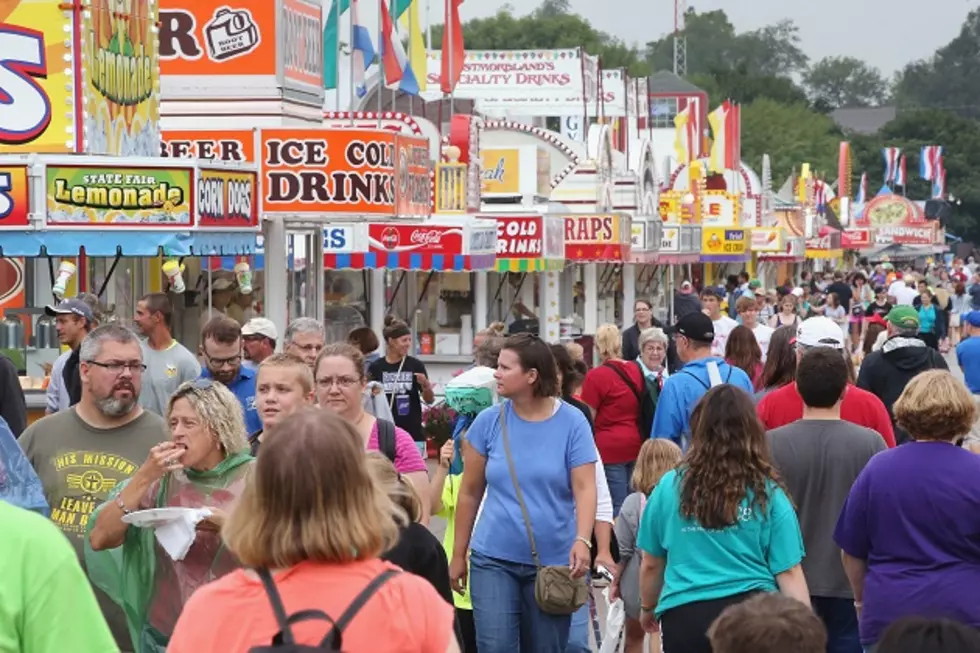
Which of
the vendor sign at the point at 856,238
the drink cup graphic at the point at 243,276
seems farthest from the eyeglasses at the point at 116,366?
the vendor sign at the point at 856,238

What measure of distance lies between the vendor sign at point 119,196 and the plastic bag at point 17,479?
7342mm

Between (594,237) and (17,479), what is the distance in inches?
934

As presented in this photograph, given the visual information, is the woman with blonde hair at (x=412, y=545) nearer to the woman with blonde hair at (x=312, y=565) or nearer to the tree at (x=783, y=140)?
the woman with blonde hair at (x=312, y=565)

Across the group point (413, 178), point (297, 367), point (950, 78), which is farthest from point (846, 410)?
point (950, 78)

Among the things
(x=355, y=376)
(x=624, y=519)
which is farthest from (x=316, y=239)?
(x=355, y=376)

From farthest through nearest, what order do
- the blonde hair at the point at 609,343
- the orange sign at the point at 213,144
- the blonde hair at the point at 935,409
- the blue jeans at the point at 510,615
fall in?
1. the orange sign at the point at 213,144
2. the blonde hair at the point at 609,343
3. the blue jeans at the point at 510,615
4. the blonde hair at the point at 935,409

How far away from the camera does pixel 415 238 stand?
71.8 feet

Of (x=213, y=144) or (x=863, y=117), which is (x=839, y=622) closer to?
(x=213, y=144)

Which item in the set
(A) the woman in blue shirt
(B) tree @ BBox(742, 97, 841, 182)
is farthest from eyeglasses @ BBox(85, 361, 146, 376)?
(B) tree @ BBox(742, 97, 841, 182)

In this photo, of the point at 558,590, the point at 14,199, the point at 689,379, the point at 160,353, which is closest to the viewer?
the point at 558,590

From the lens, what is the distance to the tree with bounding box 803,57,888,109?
191 metres

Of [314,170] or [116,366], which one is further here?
[314,170]

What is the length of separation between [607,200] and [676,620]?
86.9 feet

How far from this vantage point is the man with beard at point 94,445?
638 centimetres
